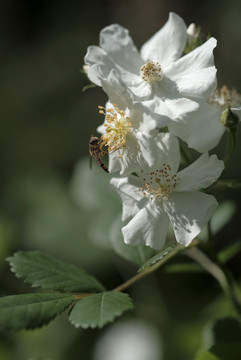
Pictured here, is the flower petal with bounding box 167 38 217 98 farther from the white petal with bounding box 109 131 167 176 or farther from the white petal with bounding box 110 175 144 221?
the white petal with bounding box 110 175 144 221

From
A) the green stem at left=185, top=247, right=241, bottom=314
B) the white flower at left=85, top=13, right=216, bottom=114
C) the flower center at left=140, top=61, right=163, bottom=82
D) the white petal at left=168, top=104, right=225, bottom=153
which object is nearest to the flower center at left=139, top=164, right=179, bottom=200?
the white petal at left=168, top=104, right=225, bottom=153

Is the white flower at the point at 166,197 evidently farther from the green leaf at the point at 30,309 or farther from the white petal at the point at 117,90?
the green leaf at the point at 30,309

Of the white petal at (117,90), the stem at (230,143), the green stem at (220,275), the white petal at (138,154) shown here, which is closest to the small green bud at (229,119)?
the stem at (230,143)

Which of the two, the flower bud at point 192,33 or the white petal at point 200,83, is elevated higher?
the flower bud at point 192,33

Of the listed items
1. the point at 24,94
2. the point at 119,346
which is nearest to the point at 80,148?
the point at 24,94

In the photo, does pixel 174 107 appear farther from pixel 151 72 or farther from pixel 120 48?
pixel 120 48

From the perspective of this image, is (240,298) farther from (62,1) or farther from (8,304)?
(62,1)
